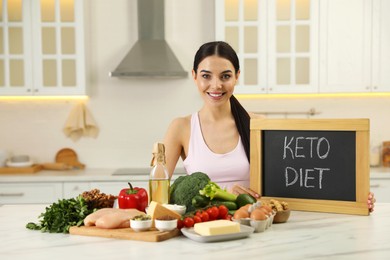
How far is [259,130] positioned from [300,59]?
2365mm

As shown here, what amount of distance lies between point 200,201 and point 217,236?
0.30 m

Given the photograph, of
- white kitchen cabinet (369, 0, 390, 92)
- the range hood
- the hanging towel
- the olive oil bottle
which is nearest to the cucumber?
the olive oil bottle

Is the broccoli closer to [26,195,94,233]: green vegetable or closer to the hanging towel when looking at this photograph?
[26,195,94,233]: green vegetable

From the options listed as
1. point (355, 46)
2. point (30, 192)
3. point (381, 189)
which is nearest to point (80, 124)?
point (30, 192)

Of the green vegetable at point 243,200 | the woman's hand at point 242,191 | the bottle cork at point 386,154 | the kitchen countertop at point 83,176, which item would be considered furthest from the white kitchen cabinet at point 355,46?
the green vegetable at point 243,200

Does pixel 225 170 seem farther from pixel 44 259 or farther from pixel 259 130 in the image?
pixel 44 259

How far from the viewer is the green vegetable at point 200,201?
212 centimetres

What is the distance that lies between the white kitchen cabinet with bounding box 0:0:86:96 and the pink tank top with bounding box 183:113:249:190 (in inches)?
80.6

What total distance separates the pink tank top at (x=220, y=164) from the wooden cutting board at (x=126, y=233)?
848 millimetres

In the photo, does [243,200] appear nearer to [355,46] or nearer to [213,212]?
[213,212]

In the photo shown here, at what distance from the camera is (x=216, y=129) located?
2947mm

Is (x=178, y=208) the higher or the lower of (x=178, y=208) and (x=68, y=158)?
the higher

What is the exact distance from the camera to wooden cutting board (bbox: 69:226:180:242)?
1.85 meters

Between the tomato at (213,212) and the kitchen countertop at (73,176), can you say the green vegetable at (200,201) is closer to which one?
the tomato at (213,212)
